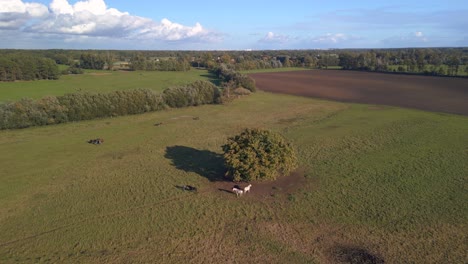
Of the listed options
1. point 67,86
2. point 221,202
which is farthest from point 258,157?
point 67,86

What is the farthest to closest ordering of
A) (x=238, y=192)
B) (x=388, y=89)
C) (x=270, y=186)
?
1. (x=388, y=89)
2. (x=270, y=186)
3. (x=238, y=192)

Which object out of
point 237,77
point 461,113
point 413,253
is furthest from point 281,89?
point 413,253

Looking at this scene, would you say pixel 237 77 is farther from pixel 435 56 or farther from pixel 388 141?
pixel 435 56

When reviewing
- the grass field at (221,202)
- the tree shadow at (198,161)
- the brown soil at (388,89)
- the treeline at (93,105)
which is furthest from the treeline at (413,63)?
the tree shadow at (198,161)

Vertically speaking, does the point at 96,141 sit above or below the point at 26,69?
below

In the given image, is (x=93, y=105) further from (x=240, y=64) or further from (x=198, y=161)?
(x=240, y=64)

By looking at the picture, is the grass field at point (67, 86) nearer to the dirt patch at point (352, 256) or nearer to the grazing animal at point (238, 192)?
the grazing animal at point (238, 192)

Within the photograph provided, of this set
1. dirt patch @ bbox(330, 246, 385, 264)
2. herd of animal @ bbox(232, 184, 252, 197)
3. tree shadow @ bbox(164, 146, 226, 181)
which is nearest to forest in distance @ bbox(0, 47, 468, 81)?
tree shadow @ bbox(164, 146, 226, 181)
